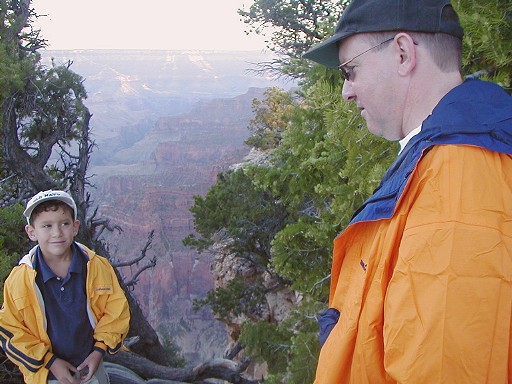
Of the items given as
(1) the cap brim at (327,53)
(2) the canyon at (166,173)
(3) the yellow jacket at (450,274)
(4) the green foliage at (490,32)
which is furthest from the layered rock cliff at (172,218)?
(3) the yellow jacket at (450,274)

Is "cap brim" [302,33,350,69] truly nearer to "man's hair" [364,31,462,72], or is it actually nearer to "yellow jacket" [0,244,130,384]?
"man's hair" [364,31,462,72]

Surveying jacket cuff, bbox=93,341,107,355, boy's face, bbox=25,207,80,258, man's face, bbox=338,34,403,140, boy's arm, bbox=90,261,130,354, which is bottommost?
jacket cuff, bbox=93,341,107,355

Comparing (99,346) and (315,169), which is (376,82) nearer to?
(99,346)

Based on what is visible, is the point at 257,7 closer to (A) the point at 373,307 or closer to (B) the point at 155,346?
(B) the point at 155,346

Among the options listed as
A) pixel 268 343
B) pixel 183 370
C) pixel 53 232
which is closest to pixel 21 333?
pixel 53 232

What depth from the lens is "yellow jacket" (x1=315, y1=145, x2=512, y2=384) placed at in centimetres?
82

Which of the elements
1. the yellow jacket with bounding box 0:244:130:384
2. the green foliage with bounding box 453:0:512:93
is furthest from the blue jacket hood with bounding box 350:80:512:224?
the yellow jacket with bounding box 0:244:130:384

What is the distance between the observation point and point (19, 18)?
7199mm

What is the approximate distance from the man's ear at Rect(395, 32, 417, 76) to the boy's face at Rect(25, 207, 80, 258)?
7.29 ft

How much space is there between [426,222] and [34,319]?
239 centimetres

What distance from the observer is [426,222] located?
0.88 meters

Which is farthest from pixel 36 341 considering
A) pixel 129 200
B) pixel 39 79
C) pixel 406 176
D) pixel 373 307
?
pixel 129 200

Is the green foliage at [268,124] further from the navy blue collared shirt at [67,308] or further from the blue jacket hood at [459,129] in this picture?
the blue jacket hood at [459,129]

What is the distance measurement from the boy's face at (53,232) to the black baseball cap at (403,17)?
212cm
